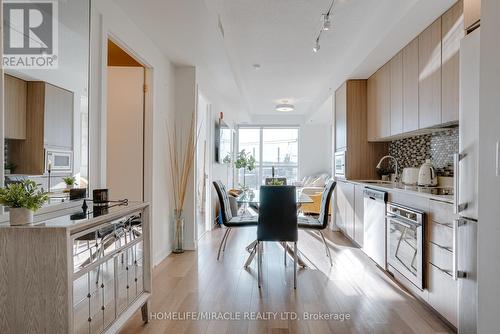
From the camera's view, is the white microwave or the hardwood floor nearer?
the white microwave

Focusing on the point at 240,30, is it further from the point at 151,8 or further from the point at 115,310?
the point at 115,310

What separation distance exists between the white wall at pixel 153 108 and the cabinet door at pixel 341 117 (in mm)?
2672

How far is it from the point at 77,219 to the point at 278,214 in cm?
181

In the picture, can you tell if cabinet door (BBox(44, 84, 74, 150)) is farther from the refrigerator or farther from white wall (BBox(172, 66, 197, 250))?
the refrigerator

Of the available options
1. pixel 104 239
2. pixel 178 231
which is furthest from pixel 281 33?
pixel 104 239

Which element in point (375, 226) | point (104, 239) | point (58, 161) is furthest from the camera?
point (375, 226)

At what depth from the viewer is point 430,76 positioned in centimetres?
289

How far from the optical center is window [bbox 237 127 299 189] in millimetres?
9617

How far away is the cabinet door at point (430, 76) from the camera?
8.99 ft

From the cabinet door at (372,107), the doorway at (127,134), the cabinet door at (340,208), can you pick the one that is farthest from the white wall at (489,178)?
the cabinet door at (340,208)

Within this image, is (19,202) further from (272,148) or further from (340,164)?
(272,148)

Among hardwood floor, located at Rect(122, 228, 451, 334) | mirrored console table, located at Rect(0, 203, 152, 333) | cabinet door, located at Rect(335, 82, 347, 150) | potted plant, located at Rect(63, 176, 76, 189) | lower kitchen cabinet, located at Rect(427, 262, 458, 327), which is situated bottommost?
hardwood floor, located at Rect(122, 228, 451, 334)

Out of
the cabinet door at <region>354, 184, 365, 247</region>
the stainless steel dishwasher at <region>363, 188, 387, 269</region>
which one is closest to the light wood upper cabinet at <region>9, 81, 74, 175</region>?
the stainless steel dishwasher at <region>363, 188, 387, 269</region>

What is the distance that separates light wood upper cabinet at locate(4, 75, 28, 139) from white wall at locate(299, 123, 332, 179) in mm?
8305
